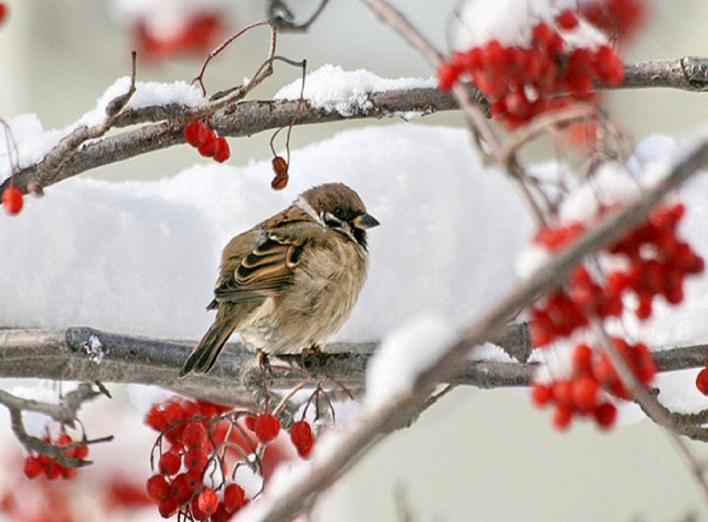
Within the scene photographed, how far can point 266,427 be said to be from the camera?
1980mm

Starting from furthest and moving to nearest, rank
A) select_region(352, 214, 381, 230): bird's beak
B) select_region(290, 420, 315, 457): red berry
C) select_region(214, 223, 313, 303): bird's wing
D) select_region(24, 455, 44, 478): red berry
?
select_region(214, 223, 313, 303): bird's wing
select_region(352, 214, 381, 230): bird's beak
select_region(24, 455, 44, 478): red berry
select_region(290, 420, 315, 457): red berry

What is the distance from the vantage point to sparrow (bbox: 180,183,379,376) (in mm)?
2801

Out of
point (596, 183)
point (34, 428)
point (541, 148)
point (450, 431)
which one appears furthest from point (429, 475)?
point (596, 183)

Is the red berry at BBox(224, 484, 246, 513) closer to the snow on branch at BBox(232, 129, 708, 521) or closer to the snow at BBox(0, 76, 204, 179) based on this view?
the snow at BBox(0, 76, 204, 179)

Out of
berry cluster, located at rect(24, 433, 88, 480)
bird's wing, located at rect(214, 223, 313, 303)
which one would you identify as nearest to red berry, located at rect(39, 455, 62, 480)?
berry cluster, located at rect(24, 433, 88, 480)

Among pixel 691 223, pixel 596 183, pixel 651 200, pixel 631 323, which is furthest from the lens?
pixel 691 223

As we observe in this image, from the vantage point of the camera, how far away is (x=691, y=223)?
254 centimetres

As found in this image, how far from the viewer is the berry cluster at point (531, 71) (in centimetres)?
118

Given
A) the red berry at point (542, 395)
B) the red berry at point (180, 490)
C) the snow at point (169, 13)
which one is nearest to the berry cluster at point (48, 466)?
the red berry at point (180, 490)

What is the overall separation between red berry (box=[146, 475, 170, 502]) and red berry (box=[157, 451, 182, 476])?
0.12 feet

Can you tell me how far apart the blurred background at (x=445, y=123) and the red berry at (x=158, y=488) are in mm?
2169

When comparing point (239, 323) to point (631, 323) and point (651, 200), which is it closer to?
point (631, 323)

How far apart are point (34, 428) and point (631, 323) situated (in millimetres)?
1595

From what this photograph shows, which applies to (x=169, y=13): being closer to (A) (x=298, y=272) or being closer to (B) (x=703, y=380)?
(A) (x=298, y=272)
